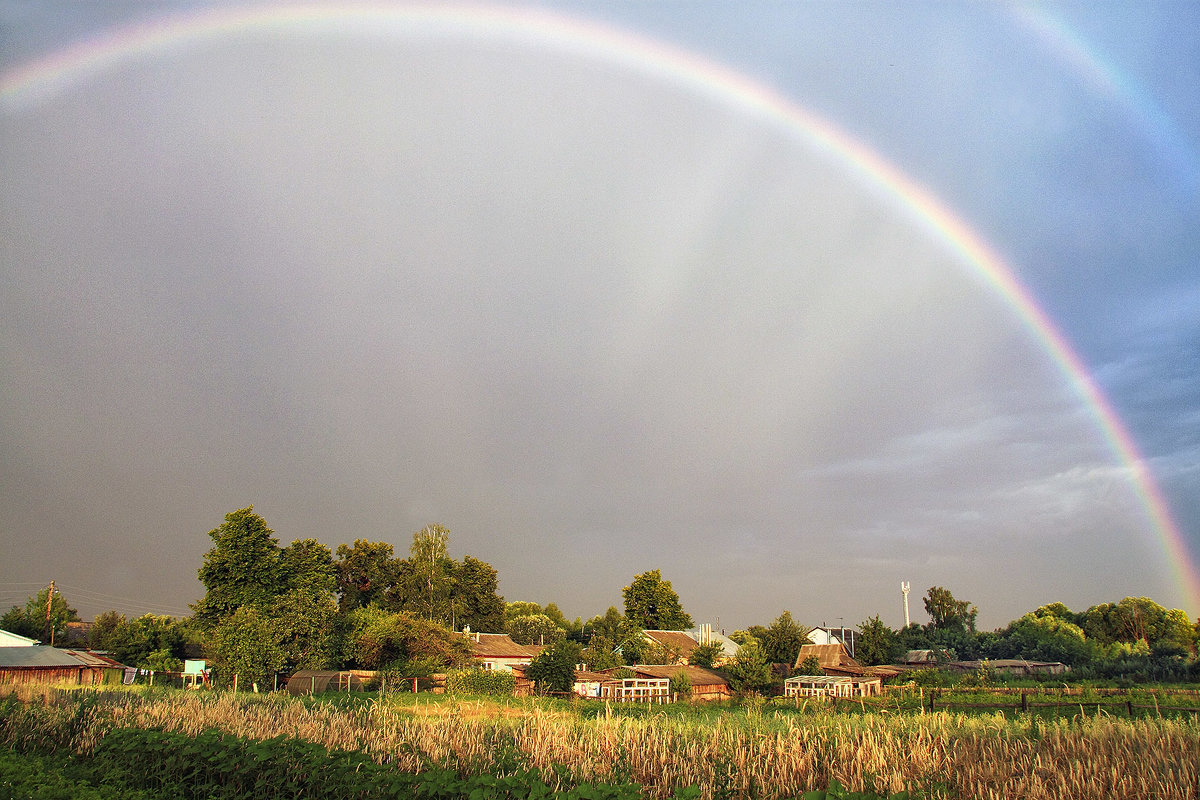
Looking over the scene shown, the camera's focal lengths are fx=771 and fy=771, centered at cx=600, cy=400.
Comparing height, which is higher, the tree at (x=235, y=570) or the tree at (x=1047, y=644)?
the tree at (x=235, y=570)

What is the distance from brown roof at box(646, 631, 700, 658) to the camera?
3002 inches

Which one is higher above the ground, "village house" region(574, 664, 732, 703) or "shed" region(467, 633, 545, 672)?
"shed" region(467, 633, 545, 672)

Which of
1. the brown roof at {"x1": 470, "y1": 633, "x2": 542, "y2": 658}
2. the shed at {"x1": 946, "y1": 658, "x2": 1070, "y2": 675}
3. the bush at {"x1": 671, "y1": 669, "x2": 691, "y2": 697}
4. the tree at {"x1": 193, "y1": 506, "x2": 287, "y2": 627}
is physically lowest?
the shed at {"x1": 946, "y1": 658, "x2": 1070, "y2": 675}

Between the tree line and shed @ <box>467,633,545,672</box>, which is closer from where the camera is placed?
the tree line

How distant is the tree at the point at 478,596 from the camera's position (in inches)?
3396

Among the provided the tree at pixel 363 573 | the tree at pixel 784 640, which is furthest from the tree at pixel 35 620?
the tree at pixel 784 640

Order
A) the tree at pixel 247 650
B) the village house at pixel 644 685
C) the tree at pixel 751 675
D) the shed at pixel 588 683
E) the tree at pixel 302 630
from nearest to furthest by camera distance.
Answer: the tree at pixel 247 650 → the village house at pixel 644 685 → the shed at pixel 588 683 → the tree at pixel 302 630 → the tree at pixel 751 675

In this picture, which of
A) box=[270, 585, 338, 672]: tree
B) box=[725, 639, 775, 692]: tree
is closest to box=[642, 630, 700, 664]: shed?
box=[725, 639, 775, 692]: tree

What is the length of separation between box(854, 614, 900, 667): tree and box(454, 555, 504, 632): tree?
131 feet

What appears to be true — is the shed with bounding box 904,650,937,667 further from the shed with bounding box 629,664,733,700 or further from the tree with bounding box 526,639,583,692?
the tree with bounding box 526,639,583,692

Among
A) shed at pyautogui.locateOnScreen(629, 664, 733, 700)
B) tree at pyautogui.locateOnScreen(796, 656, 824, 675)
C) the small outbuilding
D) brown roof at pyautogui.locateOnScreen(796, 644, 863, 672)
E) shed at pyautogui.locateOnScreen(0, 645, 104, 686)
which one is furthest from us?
brown roof at pyautogui.locateOnScreen(796, 644, 863, 672)

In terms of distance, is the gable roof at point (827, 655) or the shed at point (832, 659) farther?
the gable roof at point (827, 655)

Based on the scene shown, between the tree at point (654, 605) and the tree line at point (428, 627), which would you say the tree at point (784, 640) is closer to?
the tree line at point (428, 627)

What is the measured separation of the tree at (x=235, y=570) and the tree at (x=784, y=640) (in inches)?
1810
